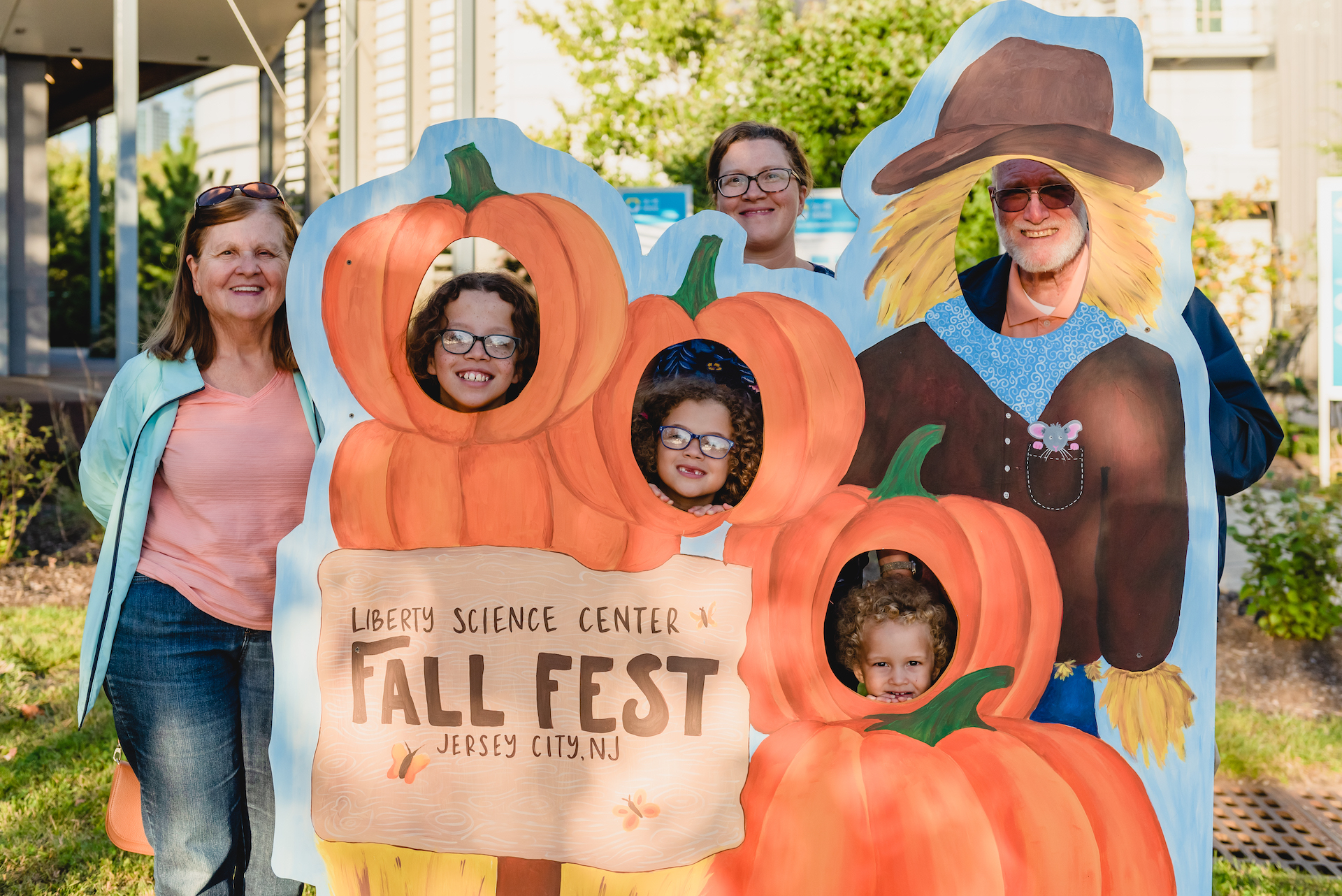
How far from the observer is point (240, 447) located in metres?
2.01

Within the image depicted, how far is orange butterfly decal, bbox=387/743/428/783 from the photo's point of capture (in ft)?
6.38

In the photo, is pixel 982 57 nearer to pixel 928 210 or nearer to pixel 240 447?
pixel 928 210

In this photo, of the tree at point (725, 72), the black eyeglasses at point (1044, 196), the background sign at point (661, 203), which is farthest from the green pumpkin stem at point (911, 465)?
the tree at point (725, 72)

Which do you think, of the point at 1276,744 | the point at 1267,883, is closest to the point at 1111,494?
the point at 1267,883

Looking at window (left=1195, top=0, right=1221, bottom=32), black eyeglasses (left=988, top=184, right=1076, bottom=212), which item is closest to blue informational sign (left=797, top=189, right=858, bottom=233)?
black eyeglasses (left=988, top=184, right=1076, bottom=212)

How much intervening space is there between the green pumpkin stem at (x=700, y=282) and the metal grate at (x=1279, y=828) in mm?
2529

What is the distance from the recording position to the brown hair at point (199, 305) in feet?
6.64

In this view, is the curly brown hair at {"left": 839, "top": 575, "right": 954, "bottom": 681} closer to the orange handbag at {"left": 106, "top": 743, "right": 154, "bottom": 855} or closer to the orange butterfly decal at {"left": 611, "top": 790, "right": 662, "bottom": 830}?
the orange butterfly decal at {"left": 611, "top": 790, "right": 662, "bottom": 830}

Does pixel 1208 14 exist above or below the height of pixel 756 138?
above

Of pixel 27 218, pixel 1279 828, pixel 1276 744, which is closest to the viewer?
pixel 1279 828

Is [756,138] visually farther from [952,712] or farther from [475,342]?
[952,712]

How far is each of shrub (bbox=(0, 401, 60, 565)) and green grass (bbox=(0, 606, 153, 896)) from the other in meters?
1.00

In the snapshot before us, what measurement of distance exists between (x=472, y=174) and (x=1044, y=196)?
114cm

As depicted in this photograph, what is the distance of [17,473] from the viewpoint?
211 inches
